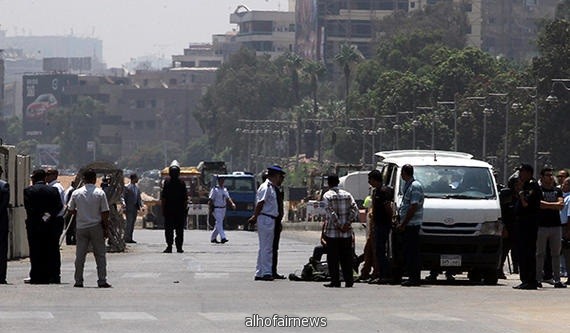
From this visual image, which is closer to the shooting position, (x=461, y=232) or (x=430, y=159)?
(x=461, y=232)

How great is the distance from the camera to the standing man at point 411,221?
27.3m

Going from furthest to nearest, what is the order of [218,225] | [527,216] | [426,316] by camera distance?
1. [218,225]
2. [527,216]
3. [426,316]

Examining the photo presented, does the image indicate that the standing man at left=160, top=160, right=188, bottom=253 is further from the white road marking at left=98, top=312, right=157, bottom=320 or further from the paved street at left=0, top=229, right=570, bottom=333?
the white road marking at left=98, top=312, right=157, bottom=320

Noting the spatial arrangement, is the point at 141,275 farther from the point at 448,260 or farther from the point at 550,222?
the point at 550,222

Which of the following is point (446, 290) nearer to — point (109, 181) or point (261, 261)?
point (261, 261)

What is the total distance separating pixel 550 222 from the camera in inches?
1085

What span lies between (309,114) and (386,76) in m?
49.1

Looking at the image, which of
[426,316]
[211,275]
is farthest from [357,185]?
[426,316]

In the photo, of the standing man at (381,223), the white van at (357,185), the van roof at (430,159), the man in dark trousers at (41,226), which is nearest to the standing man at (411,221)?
the standing man at (381,223)

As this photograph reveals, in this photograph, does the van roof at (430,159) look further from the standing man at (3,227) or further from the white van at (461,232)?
the standing man at (3,227)

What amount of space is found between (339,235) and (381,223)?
3.73 feet

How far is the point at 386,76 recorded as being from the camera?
148 metres

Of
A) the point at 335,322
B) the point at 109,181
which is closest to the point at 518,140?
the point at 109,181

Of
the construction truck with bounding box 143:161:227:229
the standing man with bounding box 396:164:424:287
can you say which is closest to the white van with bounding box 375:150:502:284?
the standing man with bounding box 396:164:424:287
